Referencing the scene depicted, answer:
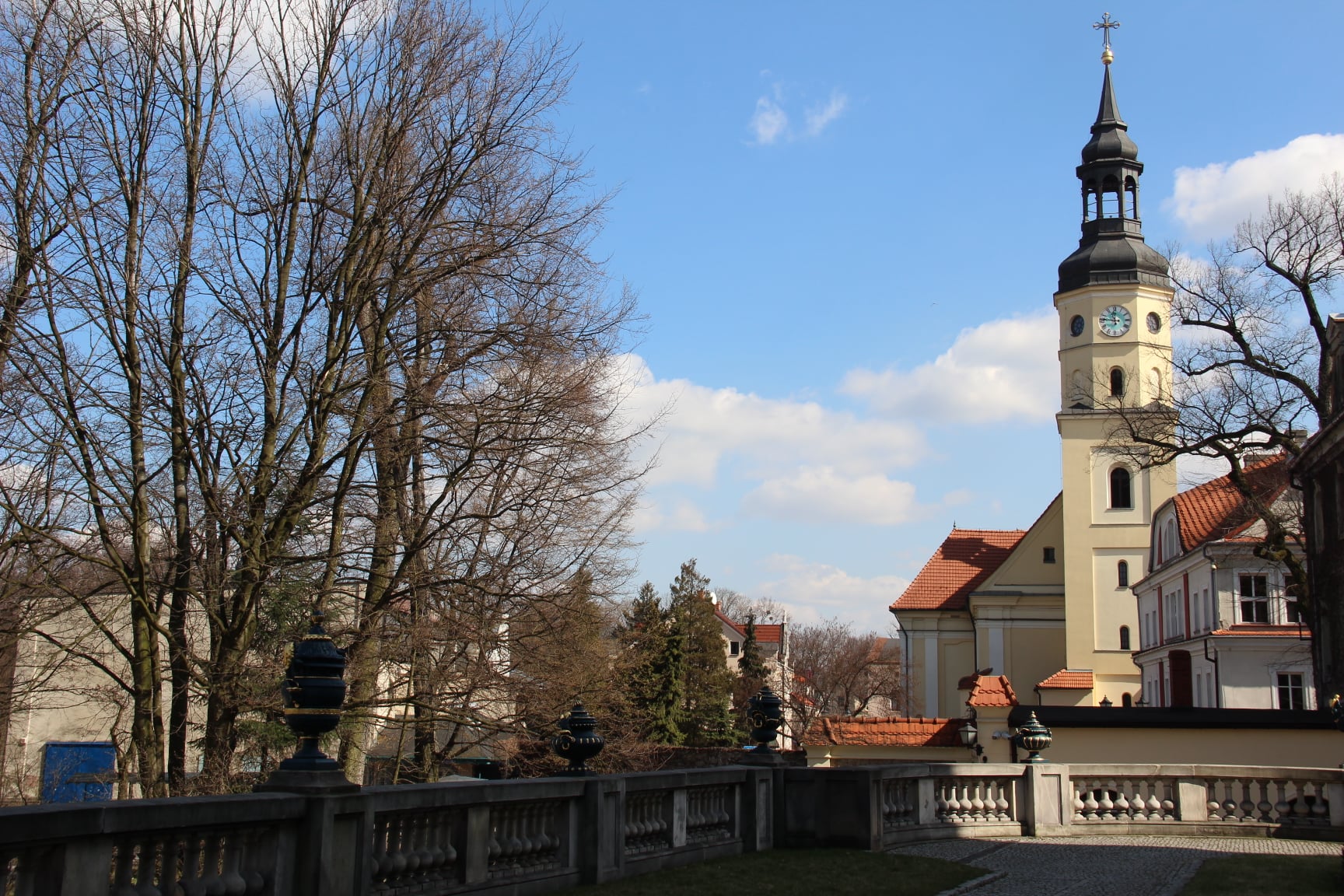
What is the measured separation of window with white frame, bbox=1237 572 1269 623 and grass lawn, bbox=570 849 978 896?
114ft

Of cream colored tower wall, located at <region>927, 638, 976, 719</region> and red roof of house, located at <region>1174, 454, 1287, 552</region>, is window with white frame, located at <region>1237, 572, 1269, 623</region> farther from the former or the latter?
cream colored tower wall, located at <region>927, 638, 976, 719</region>

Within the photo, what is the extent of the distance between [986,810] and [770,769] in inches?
152

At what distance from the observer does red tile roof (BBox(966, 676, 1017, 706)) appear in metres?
22.6

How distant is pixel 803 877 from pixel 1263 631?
118ft

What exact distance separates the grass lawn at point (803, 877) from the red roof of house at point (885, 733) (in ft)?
31.9

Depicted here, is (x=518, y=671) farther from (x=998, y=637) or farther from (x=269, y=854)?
(x=998, y=637)

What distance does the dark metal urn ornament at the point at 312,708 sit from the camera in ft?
25.3

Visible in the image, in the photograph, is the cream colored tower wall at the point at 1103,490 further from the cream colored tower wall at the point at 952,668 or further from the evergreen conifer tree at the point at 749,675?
the evergreen conifer tree at the point at 749,675

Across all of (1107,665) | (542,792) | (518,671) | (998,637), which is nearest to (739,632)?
(998,637)

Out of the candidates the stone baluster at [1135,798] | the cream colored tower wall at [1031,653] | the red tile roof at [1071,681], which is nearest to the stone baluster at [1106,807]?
the stone baluster at [1135,798]

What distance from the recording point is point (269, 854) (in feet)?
23.9

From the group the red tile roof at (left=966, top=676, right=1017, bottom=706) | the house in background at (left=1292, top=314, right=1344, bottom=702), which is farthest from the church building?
the red tile roof at (left=966, top=676, right=1017, bottom=706)

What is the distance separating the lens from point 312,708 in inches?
307

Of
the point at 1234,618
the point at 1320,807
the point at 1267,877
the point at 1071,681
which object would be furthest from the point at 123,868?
the point at 1071,681
